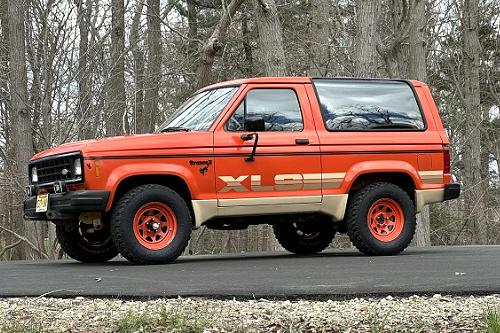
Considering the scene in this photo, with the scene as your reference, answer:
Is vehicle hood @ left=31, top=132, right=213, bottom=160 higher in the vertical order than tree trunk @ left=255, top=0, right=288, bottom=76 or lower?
lower

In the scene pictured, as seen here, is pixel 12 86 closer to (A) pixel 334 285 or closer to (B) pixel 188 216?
(B) pixel 188 216

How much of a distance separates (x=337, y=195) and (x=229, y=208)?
1310 millimetres

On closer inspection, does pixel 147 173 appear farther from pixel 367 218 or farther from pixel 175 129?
pixel 367 218

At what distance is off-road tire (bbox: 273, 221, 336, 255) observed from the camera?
11.6 m

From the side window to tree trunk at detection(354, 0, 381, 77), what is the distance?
5.74 meters

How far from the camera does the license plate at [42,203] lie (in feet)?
30.6

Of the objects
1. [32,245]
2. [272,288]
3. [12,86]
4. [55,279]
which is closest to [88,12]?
[12,86]

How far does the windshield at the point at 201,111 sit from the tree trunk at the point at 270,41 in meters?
5.13

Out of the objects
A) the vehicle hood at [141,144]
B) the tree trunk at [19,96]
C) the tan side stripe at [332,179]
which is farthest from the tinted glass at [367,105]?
the tree trunk at [19,96]

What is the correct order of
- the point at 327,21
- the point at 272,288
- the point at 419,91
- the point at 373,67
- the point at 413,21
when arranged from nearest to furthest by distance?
the point at 272,288 → the point at 419,91 → the point at 373,67 → the point at 413,21 → the point at 327,21

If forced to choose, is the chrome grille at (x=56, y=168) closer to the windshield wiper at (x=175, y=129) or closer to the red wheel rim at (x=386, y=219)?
the windshield wiper at (x=175, y=129)

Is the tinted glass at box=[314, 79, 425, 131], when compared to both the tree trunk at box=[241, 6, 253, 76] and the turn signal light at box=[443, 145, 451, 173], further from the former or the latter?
the tree trunk at box=[241, 6, 253, 76]

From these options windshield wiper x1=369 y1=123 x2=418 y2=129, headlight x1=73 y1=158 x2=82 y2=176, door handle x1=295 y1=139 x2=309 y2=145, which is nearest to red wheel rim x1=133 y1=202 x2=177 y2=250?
headlight x1=73 y1=158 x2=82 y2=176

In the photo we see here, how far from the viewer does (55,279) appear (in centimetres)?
777
